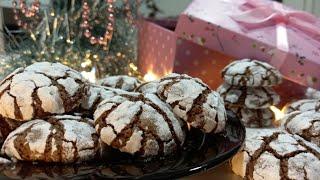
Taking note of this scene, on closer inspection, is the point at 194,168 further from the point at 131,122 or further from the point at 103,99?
the point at 103,99

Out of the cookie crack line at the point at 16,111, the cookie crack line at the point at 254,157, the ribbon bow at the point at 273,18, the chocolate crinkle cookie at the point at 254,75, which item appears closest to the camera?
the cookie crack line at the point at 16,111

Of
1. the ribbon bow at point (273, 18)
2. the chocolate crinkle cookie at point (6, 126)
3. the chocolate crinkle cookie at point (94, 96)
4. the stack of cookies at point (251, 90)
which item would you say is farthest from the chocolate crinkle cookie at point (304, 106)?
the chocolate crinkle cookie at point (6, 126)

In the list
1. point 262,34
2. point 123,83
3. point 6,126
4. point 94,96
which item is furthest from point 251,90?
point 6,126

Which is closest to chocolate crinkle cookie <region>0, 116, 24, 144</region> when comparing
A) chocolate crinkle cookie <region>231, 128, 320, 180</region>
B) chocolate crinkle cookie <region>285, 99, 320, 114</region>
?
chocolate crinkle cookie <region>231, 128, 320, 180</region>

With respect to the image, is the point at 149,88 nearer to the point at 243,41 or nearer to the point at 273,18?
the point at 243,41

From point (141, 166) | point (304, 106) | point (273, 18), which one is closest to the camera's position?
point (141, 166)

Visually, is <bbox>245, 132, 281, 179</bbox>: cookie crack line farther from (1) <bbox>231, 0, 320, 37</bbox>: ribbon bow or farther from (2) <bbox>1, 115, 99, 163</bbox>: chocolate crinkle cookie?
(1) <bbox>231, 0, 320, 37</bbox>: ribbon bow

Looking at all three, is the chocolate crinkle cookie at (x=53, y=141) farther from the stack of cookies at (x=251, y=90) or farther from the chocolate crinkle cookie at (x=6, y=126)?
the stack of cookies at (x=251, y=90)
